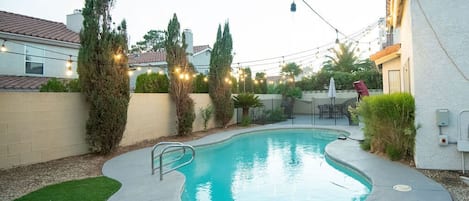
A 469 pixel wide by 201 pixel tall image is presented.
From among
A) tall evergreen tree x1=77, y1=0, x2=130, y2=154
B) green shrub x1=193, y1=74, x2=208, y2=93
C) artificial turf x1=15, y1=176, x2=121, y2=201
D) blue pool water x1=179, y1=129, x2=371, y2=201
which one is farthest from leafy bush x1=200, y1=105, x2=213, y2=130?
artificial turf x1=15, y1=176, x2=121, y2=201

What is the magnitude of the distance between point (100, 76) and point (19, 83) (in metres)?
6.94

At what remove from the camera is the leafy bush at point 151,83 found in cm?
1330

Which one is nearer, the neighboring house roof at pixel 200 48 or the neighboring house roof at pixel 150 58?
the neighboring house roof at pixel 150 58

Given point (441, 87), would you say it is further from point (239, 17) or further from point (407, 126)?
point (239, 17)

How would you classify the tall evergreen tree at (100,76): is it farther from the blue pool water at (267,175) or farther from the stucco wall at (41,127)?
the blue pool water at (267,175)

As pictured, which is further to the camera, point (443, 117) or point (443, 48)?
point (443, 48)

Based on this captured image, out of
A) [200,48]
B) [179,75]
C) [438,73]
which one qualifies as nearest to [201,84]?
[179,75]

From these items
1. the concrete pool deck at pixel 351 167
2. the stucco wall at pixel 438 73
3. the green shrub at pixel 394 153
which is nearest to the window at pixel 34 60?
the concrete pool deck at pixel 351 167

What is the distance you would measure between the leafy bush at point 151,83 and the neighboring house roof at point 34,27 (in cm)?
545

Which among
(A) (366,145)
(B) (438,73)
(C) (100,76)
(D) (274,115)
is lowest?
(A) (366,145)

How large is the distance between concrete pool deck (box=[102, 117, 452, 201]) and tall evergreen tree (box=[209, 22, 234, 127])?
7.14 meters

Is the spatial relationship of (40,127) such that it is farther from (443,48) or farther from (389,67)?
(389,67)

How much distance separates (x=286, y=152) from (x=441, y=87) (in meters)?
5.51

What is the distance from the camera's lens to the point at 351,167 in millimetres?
7426
